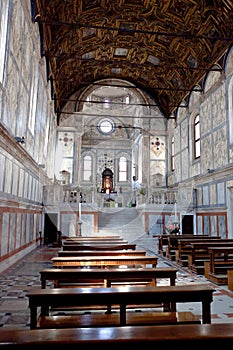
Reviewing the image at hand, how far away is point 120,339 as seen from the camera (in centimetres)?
172

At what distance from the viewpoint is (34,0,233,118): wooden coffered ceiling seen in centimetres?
1284

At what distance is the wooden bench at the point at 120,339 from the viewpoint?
1.68 m

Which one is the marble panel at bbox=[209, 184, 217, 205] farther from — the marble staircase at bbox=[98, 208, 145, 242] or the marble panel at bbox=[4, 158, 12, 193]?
the marble panel at bbox=[4, 158, 12, 193]

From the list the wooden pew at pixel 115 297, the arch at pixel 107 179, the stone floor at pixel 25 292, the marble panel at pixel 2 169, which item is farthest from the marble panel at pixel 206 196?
the arch at pixel 107 179

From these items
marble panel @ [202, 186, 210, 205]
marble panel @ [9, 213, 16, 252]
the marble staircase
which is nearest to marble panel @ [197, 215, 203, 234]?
marble panel @ [202, 186, 210, 205]

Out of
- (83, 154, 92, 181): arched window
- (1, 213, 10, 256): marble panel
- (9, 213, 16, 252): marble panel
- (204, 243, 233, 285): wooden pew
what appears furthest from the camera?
(83, 154, 92, 181): arched window

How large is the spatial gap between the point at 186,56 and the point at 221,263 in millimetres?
12911

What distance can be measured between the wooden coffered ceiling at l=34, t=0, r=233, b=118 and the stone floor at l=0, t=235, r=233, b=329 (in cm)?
863

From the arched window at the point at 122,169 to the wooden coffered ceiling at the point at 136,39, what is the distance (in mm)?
9968

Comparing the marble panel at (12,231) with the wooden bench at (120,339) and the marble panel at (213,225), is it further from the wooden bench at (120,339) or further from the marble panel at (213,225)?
the marble panel at (213,225)

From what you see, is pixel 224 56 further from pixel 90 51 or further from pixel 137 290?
pixel 137 290

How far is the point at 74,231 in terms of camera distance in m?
15.8

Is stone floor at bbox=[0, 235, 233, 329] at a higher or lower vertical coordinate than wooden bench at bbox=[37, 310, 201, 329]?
lower

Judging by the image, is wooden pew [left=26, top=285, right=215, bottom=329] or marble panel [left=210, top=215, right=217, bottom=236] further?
marble panel [left=210, top=215, right=217, bottom=236]
